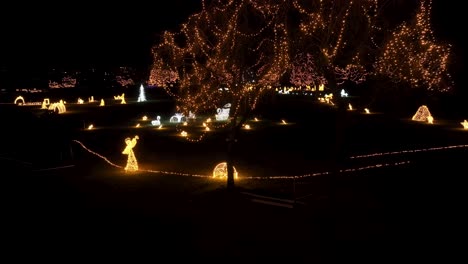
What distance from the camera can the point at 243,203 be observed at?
9.92m

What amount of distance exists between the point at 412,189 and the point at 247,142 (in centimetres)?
916

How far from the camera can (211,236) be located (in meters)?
8.11

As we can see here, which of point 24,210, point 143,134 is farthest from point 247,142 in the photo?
point 24,210

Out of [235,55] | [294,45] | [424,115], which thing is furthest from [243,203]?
[424,115]

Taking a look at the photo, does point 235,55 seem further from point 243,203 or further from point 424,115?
point 424,115

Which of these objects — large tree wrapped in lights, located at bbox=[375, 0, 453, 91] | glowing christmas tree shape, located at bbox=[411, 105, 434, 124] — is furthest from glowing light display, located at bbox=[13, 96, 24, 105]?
large tree wrapped in lights, located at bbox=[375, 0, 453, 91]

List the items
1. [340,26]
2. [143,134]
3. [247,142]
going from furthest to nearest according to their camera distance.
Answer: [143,134] → [247,142] → [340,26]

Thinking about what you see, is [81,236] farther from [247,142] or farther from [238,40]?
[247,142]

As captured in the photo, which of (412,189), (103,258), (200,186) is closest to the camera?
(103,258)

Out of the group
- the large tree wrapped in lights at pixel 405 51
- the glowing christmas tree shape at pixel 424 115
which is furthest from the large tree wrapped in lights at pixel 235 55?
the glowing christmas tree shape at pixel 424 115

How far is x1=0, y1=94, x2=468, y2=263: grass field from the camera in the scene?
758 centimetres

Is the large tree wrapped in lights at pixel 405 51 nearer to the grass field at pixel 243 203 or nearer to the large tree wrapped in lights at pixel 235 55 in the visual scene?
the large tree wrapped in lights at pixel 235 55

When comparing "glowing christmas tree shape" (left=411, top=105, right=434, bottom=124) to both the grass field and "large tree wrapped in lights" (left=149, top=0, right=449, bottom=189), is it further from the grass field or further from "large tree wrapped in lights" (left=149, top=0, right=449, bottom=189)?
"large tree wrapped in lights" (left=149, top=0, right=449, bottom=189)

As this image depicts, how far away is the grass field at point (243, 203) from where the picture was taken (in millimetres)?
7582
